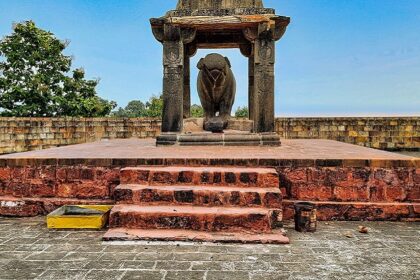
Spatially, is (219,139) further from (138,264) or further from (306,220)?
(138,264)

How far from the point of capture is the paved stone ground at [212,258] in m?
2.75

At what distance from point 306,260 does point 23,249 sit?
2.40 m

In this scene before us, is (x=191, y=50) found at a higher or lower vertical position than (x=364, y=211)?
higher

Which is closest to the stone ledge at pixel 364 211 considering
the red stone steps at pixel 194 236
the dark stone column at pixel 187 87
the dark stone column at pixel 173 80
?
the red stone steps at pixel 194 236

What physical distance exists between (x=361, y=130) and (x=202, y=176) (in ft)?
35.2

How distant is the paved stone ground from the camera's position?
2.75 m

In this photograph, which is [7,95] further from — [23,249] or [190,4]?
[23,249]

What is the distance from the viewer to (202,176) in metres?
4.26

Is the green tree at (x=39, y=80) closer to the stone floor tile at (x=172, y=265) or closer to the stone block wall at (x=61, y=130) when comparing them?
the stone block wall at (x=61, y=130)

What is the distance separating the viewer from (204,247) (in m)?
3.36

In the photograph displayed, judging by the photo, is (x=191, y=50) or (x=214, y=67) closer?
(x=214, y=67)

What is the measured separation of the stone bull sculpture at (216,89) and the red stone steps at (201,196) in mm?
3467

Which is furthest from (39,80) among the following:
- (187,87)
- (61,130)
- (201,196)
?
(201,196)

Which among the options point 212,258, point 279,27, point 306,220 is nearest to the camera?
point 212,258
